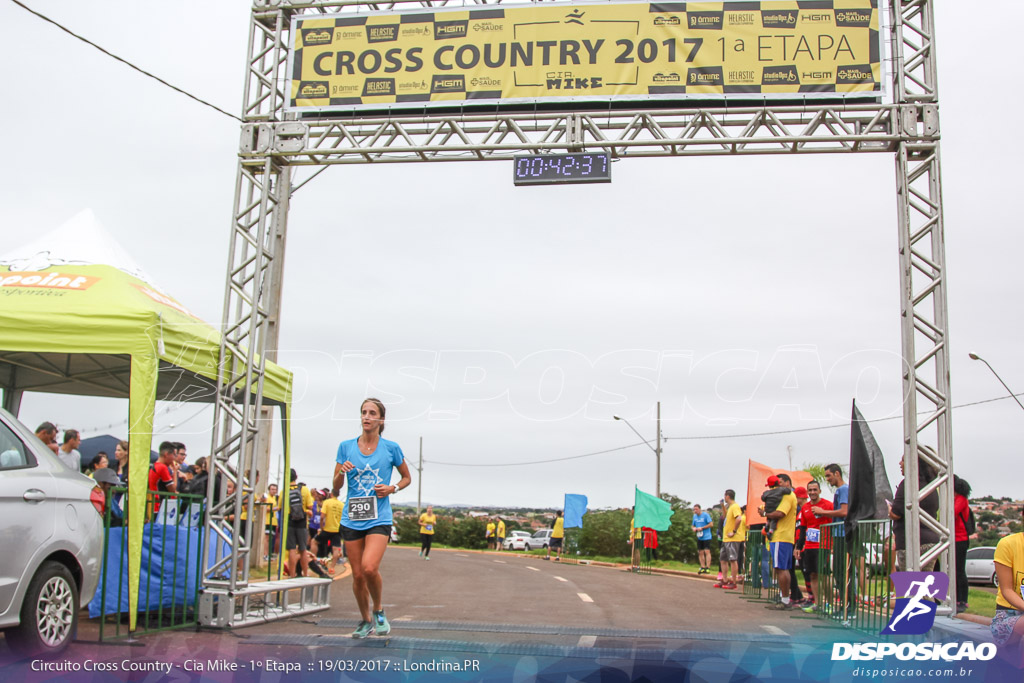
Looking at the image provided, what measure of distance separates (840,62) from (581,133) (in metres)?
3.06

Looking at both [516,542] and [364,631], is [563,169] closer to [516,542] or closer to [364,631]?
[364,631]

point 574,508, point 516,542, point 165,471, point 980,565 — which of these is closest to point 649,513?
point 574,508

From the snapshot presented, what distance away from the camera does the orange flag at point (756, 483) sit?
1698cm

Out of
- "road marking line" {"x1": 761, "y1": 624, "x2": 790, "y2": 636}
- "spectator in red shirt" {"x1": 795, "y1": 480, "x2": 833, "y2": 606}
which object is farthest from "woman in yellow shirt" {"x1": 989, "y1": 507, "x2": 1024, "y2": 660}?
"spectator in red shirt" {"x1": 795, "y1": 480, "x2": 833, "y2": 606}

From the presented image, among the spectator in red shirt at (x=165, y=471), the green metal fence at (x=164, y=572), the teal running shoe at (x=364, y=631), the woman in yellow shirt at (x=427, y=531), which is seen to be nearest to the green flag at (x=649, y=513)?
the woman in yellow shirt at (x=427, y=531)

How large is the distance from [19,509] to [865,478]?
8.13 m

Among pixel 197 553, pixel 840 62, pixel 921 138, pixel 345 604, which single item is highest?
pixel 840 62

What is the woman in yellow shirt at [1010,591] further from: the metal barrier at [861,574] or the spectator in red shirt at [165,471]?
the spectator in red shirt at [165,471]

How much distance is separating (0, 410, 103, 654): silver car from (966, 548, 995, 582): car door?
101 ft

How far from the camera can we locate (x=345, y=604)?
12562 millimetres

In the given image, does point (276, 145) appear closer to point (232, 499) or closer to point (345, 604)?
point (232, 499)

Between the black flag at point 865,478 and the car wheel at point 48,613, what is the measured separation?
7735mm

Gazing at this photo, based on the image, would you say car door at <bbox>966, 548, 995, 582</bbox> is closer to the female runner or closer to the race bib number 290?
the female runner

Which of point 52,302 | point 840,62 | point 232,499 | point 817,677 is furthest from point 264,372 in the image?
point 840,62
